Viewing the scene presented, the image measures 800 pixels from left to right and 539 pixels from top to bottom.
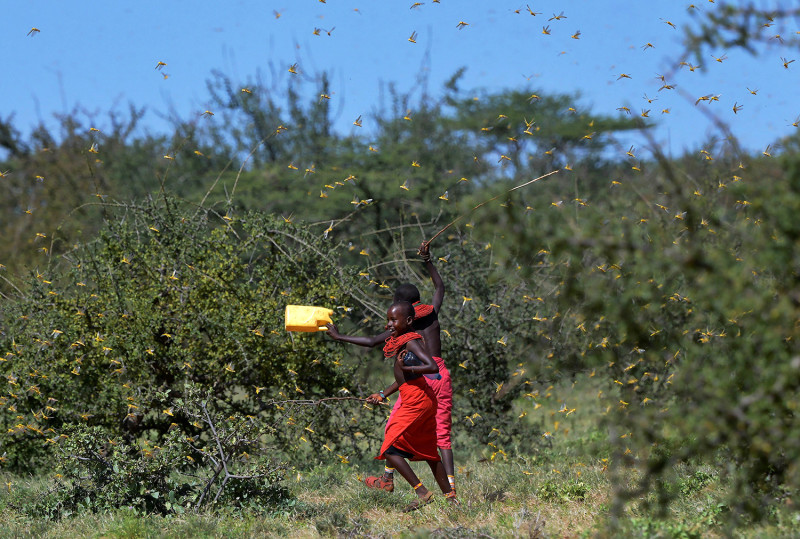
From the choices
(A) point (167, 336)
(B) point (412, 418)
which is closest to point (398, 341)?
(B) point (412, 418)

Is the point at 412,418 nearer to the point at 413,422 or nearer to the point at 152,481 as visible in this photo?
the point at 413,422

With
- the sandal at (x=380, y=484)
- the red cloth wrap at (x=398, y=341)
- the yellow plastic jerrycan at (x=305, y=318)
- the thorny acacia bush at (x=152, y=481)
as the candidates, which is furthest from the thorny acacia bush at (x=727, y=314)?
the yellow plastic jerrycan at (x=305, y=318)

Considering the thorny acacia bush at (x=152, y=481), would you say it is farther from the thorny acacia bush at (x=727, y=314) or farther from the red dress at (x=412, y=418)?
the thorny acacia bush at (x=727, y=314)

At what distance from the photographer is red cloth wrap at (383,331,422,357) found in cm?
562

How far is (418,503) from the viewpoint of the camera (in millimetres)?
5582

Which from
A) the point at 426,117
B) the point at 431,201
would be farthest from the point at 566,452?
the point at 426,117

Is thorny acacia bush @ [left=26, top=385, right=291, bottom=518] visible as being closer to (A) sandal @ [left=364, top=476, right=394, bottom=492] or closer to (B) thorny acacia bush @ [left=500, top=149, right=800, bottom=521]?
(A) sandal @ [left=364, top=476, right=394, bottom=492]

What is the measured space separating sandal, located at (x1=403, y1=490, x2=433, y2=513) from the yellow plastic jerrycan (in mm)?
1664

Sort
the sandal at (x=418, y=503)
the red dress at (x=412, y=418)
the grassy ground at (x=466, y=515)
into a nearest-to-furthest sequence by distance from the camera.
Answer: the grassy ground at (x=466, y=515) → the sandal at (x=418, y=503) → the red dress at (x=412, y=418)

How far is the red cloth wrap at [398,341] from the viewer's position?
5625 millimetres

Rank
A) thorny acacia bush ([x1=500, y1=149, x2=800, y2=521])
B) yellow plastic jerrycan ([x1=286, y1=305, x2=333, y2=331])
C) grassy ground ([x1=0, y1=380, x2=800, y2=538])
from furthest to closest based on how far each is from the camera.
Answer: yellow plastic jerrycan ([x1=286, y1=305, x2=333, y2=331]) → grassy ground ([x1=0, y1=380, x2=800, y2=538]) → thorny acacia bush ([x1=500, y1=149, x2=800, y2=521])

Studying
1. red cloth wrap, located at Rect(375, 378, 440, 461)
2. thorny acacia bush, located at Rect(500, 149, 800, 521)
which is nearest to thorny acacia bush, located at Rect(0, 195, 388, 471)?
red cloth wrap, located at Rect(375, 378, 440, 461)

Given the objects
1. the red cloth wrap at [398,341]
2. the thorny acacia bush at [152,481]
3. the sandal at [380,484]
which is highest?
the red cloth wrap at [398,341]

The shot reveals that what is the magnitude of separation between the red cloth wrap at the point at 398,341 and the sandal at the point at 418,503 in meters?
0.97
